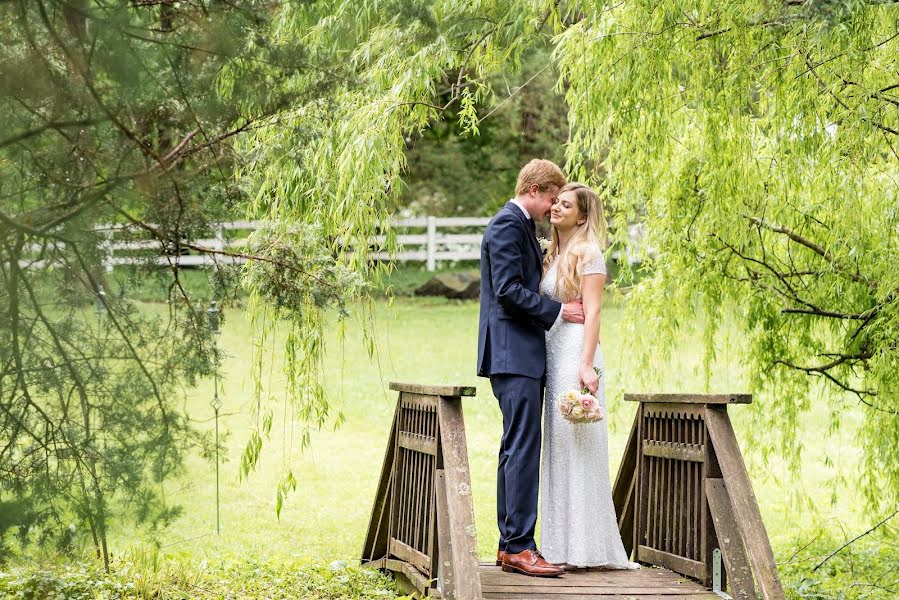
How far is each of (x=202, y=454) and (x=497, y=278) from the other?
1.38m

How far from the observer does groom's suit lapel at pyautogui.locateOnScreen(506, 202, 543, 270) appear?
4684mm

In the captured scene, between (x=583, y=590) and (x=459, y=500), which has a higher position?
(x=459, y=500)

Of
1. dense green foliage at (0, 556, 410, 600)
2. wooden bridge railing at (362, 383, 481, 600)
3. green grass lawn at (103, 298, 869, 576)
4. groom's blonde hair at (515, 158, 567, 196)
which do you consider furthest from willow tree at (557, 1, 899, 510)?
dense green foliage at (0, 556, 410, 600)

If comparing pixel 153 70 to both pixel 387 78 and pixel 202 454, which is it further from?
pixel 387 78

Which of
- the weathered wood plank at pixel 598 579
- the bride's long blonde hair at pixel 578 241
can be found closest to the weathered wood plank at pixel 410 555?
the weathered wood plank at pixel 598 579

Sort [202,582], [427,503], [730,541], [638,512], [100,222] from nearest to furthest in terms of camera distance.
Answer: [100,222]
[730,541]
[427,503]
[638,512]
[202,582]

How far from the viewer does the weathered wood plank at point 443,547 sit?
176 inches

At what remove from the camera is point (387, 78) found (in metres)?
6.06

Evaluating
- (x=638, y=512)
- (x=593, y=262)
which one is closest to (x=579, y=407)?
(x=593, y=262)

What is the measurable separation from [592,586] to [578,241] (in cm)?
143

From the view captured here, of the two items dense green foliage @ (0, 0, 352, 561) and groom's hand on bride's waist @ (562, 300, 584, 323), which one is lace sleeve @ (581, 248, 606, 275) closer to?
groom's hand on bride's waist @ (562, 300, 584, 323)

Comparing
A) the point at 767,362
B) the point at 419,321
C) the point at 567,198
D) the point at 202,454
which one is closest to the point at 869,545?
the point at 767,362

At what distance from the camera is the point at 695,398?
475cm

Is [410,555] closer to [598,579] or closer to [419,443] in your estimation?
[419,443]
